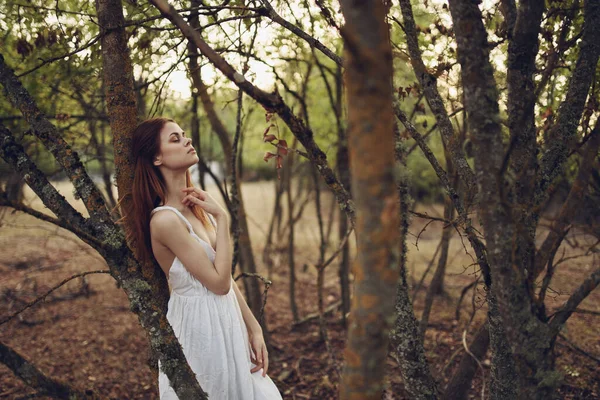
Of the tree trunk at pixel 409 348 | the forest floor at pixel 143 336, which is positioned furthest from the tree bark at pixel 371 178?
the forest floor at pixel 143 336

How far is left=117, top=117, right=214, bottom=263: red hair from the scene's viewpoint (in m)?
2.30

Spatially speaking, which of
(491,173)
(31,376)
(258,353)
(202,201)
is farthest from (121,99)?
(491,173)

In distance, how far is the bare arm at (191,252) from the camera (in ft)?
7.21

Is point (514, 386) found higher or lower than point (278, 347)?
higher

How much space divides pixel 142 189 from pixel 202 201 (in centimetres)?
29

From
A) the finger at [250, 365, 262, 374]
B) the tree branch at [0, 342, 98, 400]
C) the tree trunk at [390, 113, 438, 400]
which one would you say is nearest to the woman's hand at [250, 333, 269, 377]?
the finger at [250, 365, 262, 374]

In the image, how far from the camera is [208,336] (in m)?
2.28

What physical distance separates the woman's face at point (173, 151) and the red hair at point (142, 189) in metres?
0.03

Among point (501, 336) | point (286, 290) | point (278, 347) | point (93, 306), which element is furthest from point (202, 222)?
point (286, 290)

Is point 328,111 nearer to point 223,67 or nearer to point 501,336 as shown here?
point 501,336

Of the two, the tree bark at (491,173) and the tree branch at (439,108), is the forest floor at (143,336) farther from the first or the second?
the tree bark at (491,173)

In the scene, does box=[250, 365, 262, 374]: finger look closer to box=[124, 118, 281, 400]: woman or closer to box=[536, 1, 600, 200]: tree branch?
box=[124, 118, 281, 400]: woman

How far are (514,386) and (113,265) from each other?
1.84m

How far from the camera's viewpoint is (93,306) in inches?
251
